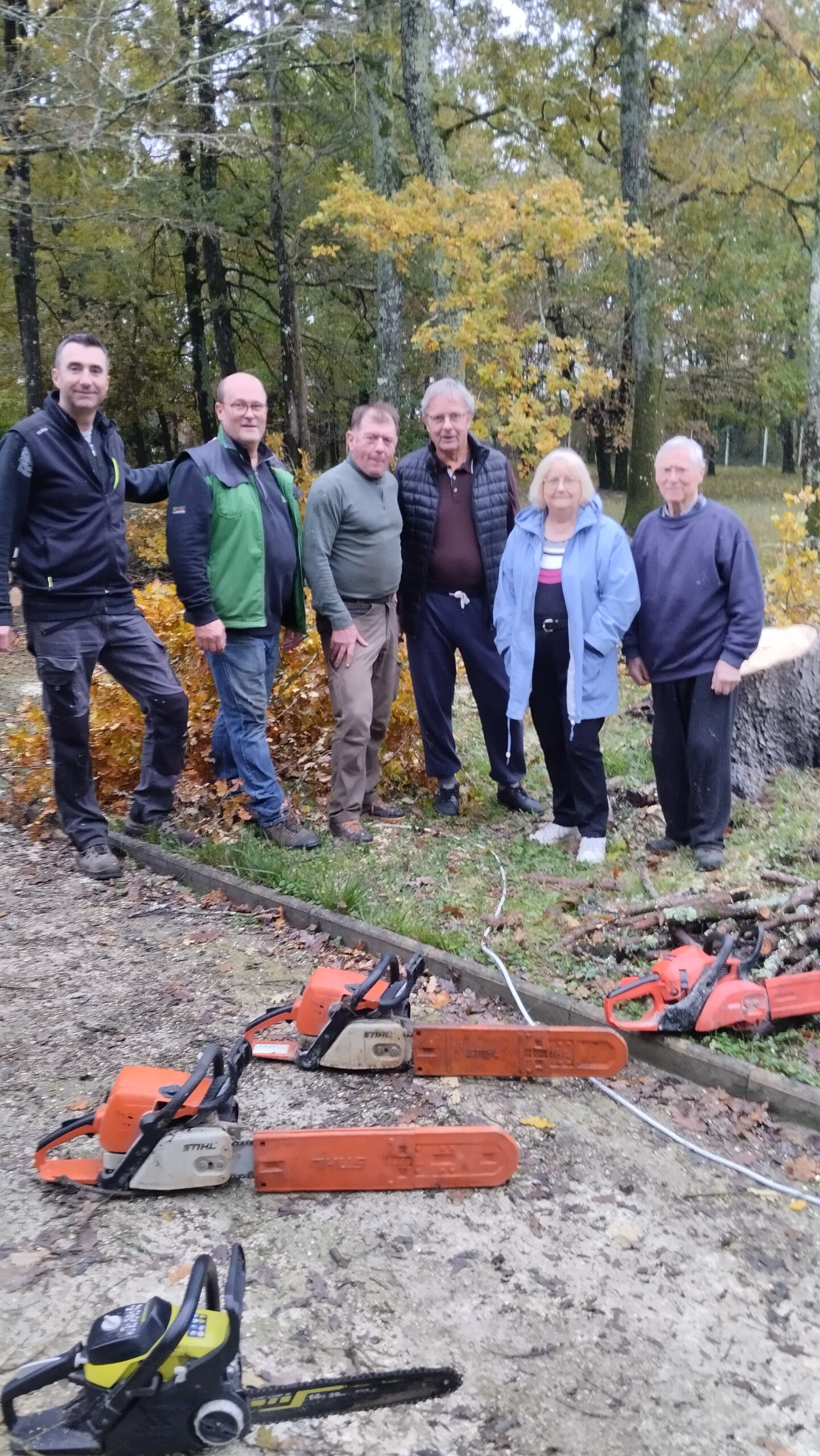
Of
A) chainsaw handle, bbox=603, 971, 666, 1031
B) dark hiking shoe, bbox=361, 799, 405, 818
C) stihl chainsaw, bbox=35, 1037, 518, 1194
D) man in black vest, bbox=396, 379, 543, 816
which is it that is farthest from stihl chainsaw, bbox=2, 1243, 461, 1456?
man in black vest, bbox=396, 379, 543, 816

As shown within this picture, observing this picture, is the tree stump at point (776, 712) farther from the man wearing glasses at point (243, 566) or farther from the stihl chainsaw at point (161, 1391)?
the stihl chainsaw at point (161, 1391)

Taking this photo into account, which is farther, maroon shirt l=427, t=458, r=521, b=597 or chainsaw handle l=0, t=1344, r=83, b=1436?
maroon shirt l=427, t=458, r=521, b=597

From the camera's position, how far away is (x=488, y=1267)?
2564 millimetres

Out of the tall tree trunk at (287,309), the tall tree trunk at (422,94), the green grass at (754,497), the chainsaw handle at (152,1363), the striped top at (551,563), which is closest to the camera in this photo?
the chainsaw handle at (152,1363)

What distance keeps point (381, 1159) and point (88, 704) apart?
282 centimetres

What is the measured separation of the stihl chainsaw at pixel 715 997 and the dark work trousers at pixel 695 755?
4.63ft

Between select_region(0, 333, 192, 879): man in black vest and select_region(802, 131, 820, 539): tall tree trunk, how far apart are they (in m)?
10.7

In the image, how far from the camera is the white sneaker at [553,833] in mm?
5332

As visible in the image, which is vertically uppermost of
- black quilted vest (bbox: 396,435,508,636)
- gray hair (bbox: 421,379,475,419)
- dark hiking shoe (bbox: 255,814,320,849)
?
gray hair (bbox: 421,379,475,419)

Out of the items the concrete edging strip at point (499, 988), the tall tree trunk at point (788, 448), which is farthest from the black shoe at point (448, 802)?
the tall tree trunk at point (788, 448)

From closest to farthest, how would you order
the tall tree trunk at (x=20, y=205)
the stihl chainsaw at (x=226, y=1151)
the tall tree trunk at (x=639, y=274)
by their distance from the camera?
the stihl chainsaw at (x=226, y=1151) < the tall tree trunk at (x=20, y=205) < the tall tree trunk at (x=639, y=274)

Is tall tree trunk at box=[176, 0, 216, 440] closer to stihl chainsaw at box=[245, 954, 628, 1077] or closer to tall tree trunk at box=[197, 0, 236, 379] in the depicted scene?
tall tree trunk at box=[197, 0, 236, 379]

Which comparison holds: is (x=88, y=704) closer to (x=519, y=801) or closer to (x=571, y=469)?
(x=519, y=801)

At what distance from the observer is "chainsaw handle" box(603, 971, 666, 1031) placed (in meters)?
3.40
